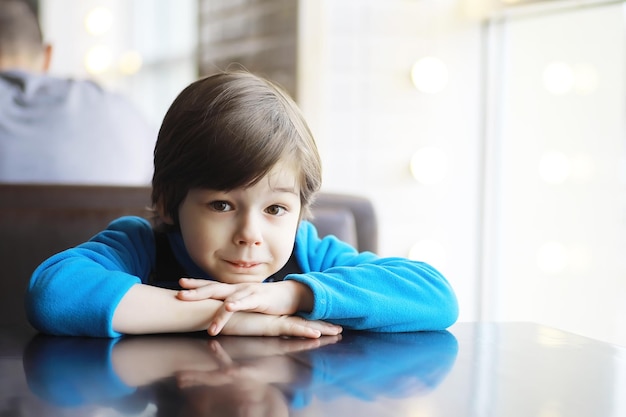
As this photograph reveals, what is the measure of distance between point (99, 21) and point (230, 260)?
3857 mm

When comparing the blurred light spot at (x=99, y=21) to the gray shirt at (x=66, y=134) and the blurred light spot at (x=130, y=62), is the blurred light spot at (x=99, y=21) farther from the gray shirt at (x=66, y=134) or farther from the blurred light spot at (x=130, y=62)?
the gray shirt at (x=66, y=134)

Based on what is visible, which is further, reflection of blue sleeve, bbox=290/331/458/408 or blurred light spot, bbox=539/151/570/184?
blurred light spot, bbox=539/151/570/184

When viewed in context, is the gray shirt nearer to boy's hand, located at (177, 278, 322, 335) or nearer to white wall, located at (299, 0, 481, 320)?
white wall, located at (299, 0, 481, 320)

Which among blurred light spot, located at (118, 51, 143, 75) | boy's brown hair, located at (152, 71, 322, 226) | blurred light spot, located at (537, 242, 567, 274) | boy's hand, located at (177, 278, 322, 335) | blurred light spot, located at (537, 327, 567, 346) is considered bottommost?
blurred light spot, located at (537, 242, 567, 274)

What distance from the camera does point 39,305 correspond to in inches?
37.6

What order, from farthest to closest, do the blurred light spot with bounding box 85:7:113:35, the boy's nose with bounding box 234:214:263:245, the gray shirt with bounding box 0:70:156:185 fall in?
the blurred light spot with bounding box 85:7:113:35 < the gray shirt with bounding box 0:70:156:185 < the boy's nose with bounding box 234:214:263:245

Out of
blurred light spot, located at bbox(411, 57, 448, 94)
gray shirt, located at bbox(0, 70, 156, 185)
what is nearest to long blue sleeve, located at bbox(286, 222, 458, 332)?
gray shirt, located at bbox(0, 70, 156, 185)

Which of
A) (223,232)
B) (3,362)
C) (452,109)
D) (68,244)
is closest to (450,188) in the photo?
(452,109)

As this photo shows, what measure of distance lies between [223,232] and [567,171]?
2044 mm

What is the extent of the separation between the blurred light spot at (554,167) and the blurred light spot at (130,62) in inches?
99.5

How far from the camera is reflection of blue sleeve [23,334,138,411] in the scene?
61 centimetres

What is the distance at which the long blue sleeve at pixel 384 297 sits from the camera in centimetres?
97

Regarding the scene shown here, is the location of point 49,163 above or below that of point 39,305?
above

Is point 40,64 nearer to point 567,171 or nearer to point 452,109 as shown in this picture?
point 452,109
